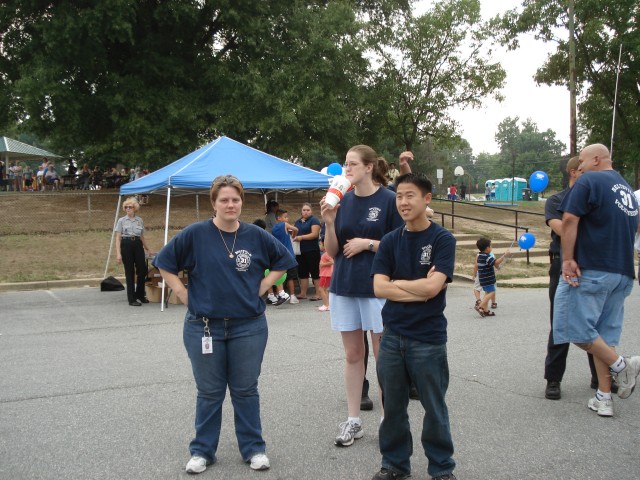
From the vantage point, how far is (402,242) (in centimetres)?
346

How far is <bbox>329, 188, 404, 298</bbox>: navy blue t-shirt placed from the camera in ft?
13.6

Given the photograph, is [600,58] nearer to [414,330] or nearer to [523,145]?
[414,330]

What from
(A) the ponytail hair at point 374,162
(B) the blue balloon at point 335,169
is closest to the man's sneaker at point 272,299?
(B) the blue balloon at point 335,169

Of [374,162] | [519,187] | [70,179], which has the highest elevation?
[519,187]

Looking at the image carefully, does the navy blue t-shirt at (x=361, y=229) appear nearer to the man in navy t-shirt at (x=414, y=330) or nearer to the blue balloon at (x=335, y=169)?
the man in navy t-shirt at (x=414, y=330)

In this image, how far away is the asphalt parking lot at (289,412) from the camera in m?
3.78

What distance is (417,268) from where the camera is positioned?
3.40 m

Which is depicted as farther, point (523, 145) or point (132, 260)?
point (523, 145)

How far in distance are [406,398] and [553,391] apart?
2201mm

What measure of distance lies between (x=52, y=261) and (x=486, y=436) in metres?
13.8

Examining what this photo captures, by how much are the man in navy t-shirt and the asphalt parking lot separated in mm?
388

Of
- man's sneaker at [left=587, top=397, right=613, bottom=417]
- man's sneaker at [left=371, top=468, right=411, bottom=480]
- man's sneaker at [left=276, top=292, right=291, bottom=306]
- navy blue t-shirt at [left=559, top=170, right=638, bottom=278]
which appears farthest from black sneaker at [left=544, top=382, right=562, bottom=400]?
man's sneaker at [left=276, top=292, right=291, bottom=306]

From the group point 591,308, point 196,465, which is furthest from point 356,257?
point 591,308

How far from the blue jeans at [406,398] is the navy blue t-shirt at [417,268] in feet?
0.21
